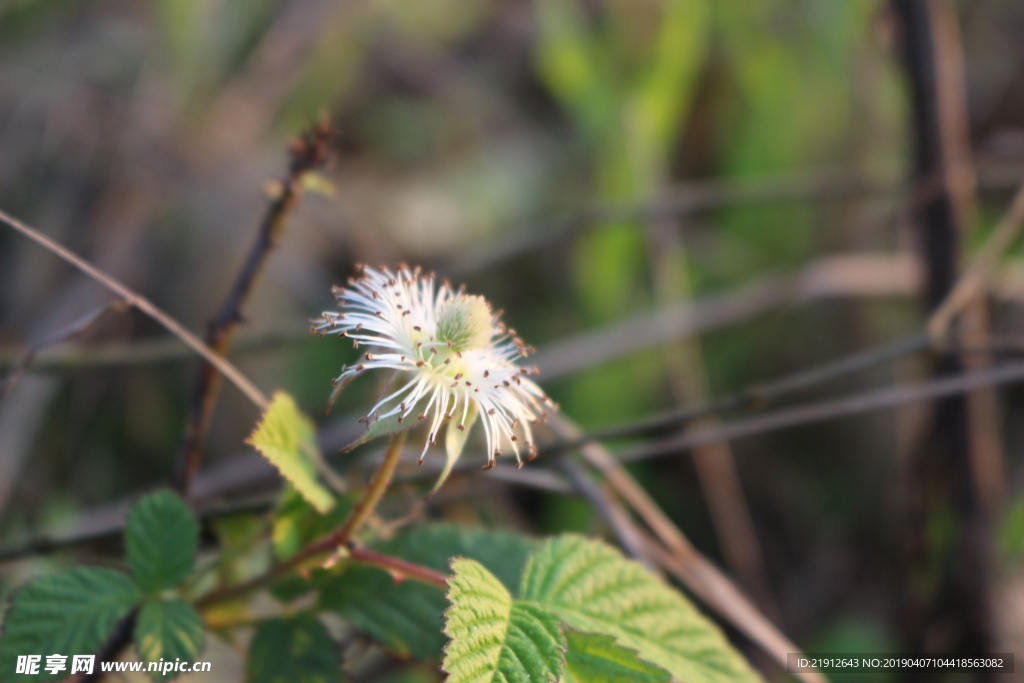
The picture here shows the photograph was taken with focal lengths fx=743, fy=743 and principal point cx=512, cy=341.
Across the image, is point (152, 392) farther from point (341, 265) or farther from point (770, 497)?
point (770, 497)

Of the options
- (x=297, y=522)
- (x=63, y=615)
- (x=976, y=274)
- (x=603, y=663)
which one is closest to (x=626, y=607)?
(x=603, y=663)

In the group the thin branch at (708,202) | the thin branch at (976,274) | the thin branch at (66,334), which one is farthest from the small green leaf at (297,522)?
the thin branch at (976,274)

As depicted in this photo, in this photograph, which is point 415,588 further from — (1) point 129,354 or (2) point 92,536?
(1) point 129,354

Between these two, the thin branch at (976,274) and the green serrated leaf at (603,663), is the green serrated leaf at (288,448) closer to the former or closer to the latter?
the green serrated leaf at (603,663)

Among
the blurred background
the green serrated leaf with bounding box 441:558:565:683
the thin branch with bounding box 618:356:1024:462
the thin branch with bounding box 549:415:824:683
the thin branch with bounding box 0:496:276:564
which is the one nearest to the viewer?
the green serrated leaf with bounding box 441:558:565:683

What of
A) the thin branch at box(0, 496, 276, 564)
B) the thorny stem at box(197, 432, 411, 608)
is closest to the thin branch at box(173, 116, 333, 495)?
the thin branch at box(0, 496, 276, 564)

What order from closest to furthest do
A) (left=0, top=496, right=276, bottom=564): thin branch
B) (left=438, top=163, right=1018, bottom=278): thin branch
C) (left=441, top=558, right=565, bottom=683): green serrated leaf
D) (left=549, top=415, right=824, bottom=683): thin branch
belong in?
(left=441, top=558, right=565, bottom=683): green serrated leaf < (left=0, top=496, right=276, bottom=564): thin branch < (left=549, top=415, right=824, bottom=683): thin branch < (left=438, top=163, right=1018, bottom=278): thin branch

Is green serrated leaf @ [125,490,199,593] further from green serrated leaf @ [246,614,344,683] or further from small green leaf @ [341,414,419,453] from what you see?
small green leaf @ [341,414,419,453]
